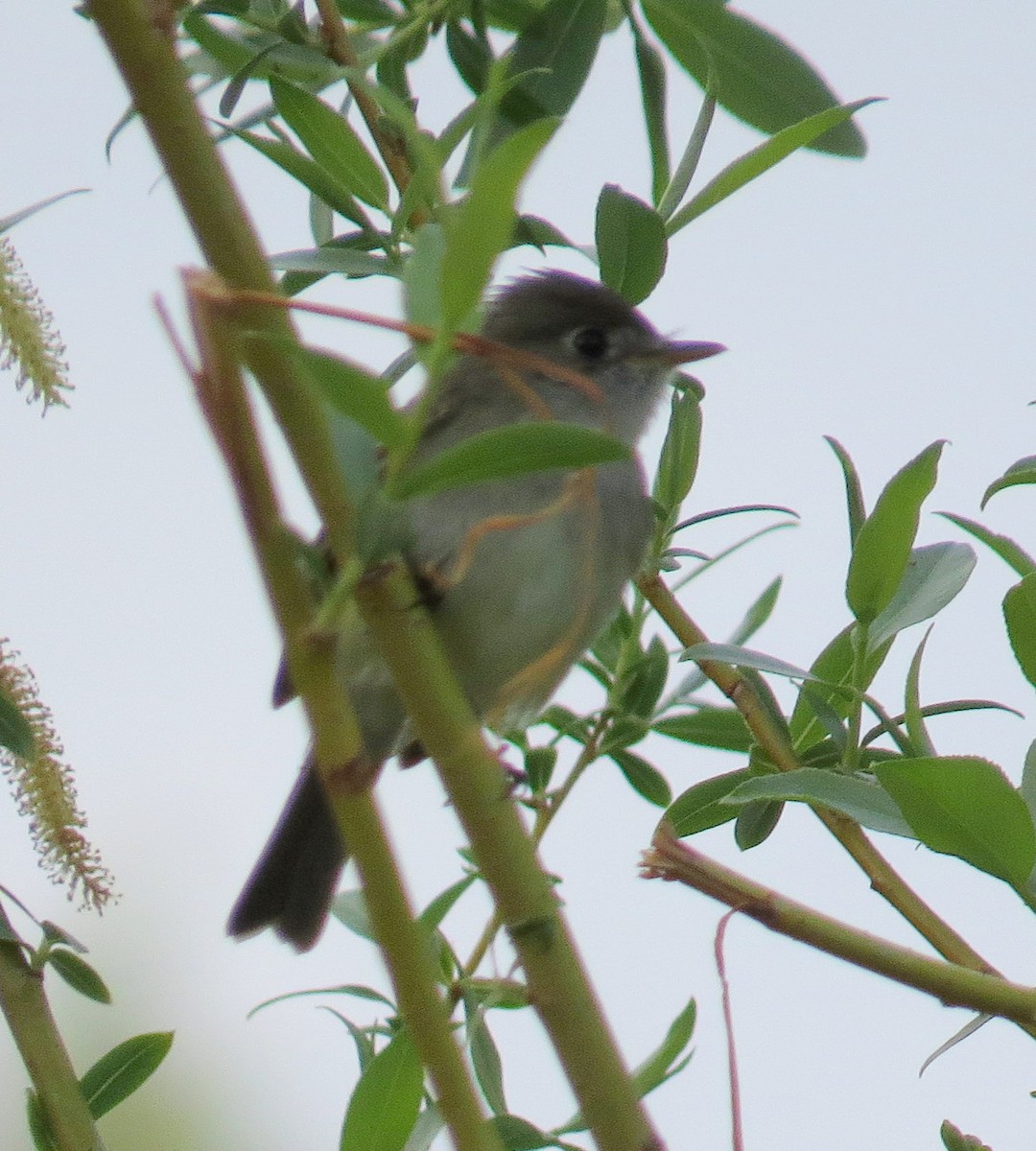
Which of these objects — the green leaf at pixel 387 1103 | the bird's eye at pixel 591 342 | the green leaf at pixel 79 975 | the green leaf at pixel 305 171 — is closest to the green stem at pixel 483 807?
the green leaf at pixel 387 1103

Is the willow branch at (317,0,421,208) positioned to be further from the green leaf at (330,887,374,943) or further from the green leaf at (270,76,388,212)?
the green leaf at (330,887,374,943)

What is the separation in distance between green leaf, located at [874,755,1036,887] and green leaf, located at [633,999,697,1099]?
292 mm

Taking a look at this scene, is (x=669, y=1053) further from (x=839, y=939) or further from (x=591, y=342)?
(x=591, y=342)

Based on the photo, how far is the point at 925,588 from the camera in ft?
6.03

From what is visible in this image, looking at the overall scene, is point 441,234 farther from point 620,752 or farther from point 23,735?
point 620,752

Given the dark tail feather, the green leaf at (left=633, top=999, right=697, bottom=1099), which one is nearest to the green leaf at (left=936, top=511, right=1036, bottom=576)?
the green leaf at (left=633, top=999, right=697, bottom=1099)

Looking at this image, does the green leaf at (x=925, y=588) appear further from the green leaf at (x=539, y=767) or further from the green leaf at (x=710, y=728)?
the green leaf at (x=539, y=767)

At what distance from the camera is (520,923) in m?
0.99

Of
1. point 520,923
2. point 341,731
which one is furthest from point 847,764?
point 341,731

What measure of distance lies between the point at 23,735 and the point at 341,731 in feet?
2.87

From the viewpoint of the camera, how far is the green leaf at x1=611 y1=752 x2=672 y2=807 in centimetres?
204

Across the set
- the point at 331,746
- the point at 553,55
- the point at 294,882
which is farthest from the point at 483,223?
the point at 294,882

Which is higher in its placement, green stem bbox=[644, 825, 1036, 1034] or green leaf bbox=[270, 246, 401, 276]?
green leaf bbox=[270, 246, 401, 276]

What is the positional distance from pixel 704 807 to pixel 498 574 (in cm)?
97
